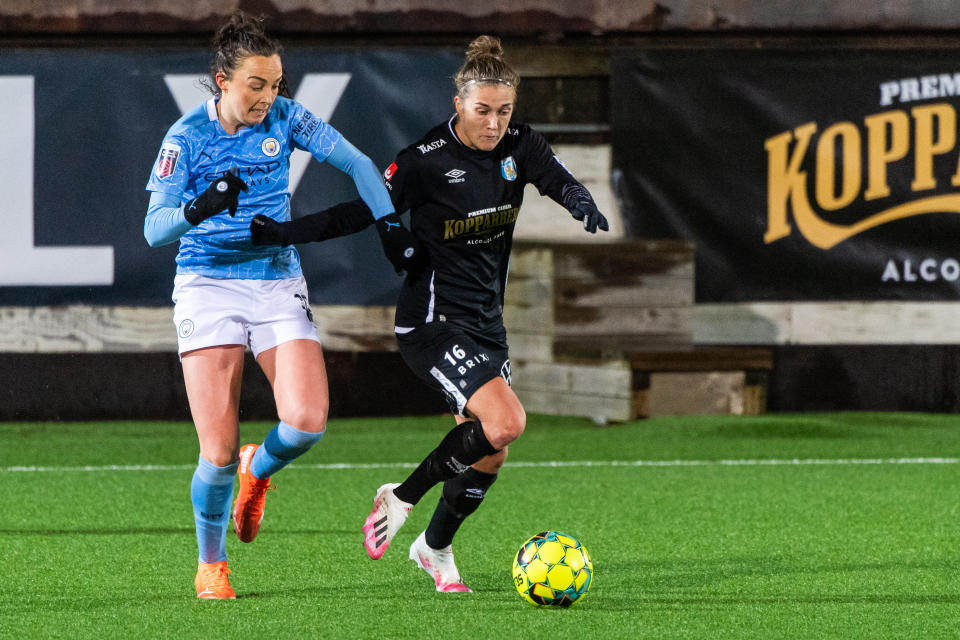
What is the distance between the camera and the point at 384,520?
5297 millimetres

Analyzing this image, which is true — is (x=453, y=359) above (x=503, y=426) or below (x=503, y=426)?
above

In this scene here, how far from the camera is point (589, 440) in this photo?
9516 mm

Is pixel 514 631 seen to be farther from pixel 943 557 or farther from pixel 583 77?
pixel 583 77

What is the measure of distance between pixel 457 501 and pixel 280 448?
0.66 meters

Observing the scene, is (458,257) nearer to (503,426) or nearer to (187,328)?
(503,426)

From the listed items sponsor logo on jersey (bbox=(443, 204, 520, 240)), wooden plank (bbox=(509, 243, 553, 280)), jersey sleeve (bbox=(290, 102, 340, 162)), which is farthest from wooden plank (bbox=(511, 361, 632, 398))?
jersey sleeve (bbox=(290, 102, 340, 162))

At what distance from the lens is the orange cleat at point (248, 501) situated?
5.45 meters

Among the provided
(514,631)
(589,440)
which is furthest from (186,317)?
(589,440)

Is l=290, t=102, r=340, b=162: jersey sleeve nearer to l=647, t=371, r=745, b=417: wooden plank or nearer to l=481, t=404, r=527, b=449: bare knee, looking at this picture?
l=481, t=404, r=527, b=449: bare knee

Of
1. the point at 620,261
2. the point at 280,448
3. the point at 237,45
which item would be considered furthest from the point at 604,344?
the point at 237,45

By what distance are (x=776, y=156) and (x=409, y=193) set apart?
613 centimetres

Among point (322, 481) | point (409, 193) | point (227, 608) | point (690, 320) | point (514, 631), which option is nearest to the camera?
point (514, 631)

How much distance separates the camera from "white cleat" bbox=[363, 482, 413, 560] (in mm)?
5277

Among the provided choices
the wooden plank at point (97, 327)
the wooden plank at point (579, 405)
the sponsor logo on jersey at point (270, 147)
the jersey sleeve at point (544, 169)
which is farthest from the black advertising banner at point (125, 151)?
the sponsor logo on jersey at point (270, 147)
